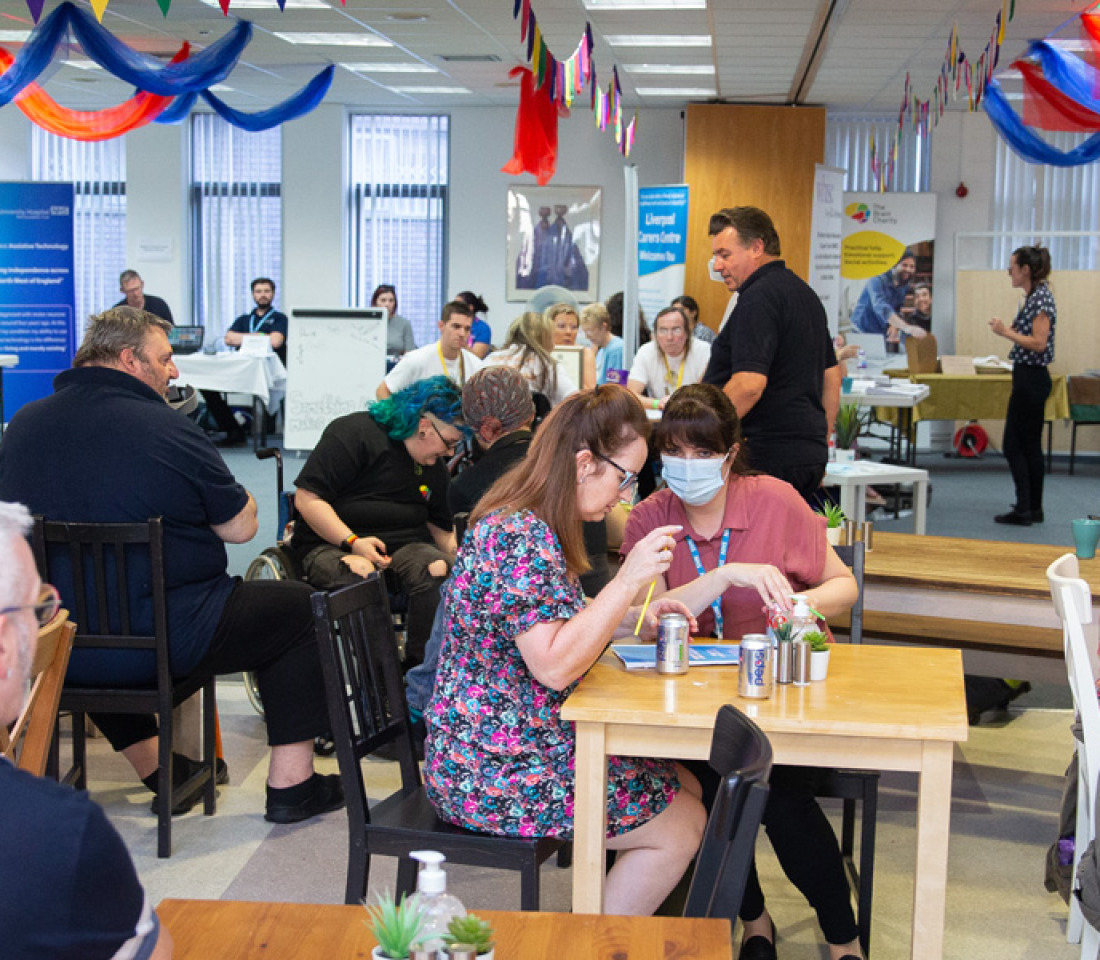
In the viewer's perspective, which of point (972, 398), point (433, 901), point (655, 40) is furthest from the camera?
point (972, 398)

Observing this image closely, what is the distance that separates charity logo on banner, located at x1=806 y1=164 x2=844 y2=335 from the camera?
31.8 ft

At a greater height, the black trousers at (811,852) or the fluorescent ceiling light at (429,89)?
the fluorescent ceiling light at (429,89)

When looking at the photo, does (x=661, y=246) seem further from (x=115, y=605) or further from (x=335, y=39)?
(x=115, y=605)

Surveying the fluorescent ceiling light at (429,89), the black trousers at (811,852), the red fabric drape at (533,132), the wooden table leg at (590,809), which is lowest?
the black trousers at (811,852)

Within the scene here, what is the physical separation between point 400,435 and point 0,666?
112 inches

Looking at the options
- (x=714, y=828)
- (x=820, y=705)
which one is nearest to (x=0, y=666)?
(x=714, y=828)

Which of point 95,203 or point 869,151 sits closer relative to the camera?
point 869,151

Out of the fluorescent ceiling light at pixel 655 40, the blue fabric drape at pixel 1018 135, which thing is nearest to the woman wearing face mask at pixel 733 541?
the blue fabric drape at pixel 1018 135

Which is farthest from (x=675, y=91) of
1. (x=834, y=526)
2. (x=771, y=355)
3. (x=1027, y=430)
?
(x=834, y=526)

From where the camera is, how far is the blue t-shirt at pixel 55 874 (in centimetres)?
103

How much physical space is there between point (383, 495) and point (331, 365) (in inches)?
171

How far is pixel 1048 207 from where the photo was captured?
40.5 ft

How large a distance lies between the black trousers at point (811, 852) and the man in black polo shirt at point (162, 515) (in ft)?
4.52

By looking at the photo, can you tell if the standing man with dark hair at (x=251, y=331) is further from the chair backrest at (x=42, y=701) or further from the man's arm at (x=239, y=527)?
the chair backrest at (x=42, y=701)
